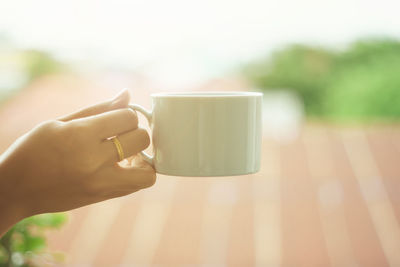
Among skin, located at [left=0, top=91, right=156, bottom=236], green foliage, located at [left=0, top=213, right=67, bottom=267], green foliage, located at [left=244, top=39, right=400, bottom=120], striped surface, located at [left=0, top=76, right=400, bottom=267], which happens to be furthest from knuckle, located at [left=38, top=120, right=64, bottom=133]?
green foliage, located at [left=244, top=39, right=400, bottom=120]

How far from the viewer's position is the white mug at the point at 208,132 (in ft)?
2.02

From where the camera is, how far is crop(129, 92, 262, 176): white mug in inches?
24.2

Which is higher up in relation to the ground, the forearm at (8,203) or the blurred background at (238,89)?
the forearm at (8,203)

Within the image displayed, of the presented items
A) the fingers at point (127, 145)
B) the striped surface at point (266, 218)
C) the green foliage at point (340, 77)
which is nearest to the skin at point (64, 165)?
the fingers at point (127, 145)

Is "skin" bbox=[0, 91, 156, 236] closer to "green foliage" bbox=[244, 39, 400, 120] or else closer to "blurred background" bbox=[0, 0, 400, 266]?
"blurred background" bbox=[0, 0, 400, 266]

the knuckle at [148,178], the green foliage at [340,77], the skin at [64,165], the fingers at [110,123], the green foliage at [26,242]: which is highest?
the fingers at [110,123]

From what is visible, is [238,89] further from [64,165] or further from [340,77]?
[64,165]

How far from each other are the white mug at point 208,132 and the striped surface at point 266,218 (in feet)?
4.98

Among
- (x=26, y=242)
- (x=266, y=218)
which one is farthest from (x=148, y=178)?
(x=266, y=218)

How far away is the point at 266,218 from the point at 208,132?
1.86 meters

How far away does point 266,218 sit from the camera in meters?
2.41

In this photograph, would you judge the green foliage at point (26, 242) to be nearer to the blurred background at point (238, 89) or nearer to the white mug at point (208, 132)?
the blurred background at point (238, 89)

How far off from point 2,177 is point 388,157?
2.96 meters

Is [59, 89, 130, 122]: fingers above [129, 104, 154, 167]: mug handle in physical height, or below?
above
